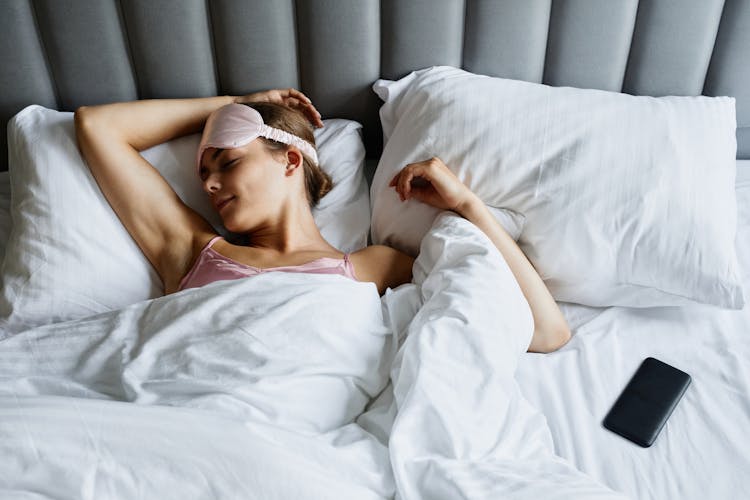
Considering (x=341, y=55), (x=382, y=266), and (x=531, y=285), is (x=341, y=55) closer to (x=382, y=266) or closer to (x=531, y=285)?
(x=382, y=266)

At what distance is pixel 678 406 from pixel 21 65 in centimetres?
143

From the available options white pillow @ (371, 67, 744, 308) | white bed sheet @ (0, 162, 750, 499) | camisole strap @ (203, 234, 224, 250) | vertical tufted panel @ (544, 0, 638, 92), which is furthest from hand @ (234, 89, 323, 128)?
white bed sheet @ (0, 162, 750, 499)

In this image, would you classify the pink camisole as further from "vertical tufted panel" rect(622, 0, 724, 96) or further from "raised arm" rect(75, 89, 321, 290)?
"vertical tufted panel" rect(622, 0, 724, 96)

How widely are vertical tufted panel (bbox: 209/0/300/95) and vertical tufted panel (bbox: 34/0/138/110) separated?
20cm

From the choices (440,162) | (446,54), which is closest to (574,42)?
(446,54)

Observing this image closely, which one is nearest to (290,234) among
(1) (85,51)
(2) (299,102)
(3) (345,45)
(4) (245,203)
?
(4) (245,203)

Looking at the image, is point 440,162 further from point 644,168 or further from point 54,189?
point 54,189

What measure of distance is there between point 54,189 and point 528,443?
0.96 m

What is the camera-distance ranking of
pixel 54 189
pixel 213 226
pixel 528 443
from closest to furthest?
pixel 528 443, pixel 54 189, pixel 213 226

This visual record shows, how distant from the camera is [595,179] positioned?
1220 mm

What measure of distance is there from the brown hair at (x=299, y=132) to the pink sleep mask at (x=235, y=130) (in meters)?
0.02

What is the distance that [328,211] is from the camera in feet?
4.54

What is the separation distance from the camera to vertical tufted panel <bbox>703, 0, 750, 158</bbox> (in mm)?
1347

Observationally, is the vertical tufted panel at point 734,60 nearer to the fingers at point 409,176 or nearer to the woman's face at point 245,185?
the fingers at point 409,176
